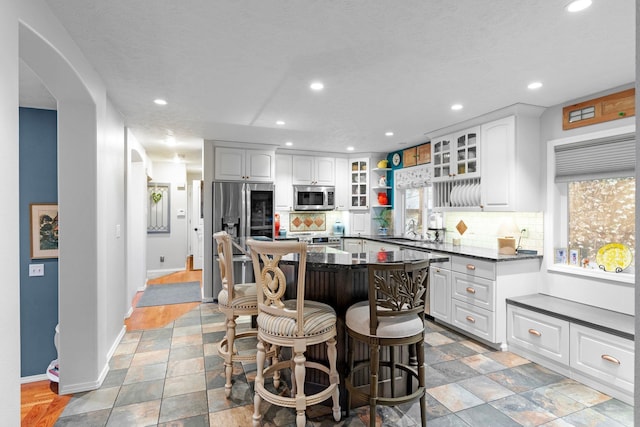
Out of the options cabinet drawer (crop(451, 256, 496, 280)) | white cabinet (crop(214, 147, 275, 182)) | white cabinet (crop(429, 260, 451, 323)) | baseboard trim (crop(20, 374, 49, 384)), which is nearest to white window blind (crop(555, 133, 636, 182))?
cabinet drawer (crop(451, 256, 496, 280))

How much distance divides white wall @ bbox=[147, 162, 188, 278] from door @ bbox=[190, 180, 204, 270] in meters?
0.28

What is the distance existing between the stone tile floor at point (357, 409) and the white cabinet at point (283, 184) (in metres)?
3.02

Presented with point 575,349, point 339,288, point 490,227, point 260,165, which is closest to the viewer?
point 339,288

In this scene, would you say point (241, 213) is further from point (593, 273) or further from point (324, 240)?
point (593, 273)

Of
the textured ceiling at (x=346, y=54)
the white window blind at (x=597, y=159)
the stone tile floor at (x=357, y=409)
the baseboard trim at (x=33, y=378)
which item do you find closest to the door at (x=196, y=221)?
the textured ceiling at (x=346, y=54)

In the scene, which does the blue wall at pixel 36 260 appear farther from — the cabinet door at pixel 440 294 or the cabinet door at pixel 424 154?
the cabinet door at pixel 424 154

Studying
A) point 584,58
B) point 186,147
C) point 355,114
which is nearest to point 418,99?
point 355,114

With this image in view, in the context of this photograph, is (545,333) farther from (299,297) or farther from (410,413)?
(299,297)

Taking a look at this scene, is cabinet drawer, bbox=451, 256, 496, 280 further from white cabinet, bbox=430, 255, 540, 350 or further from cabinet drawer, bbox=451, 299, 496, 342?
cabinet drawer, bbox=451, 299, 496, 342

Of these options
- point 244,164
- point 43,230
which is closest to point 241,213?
point 244,164

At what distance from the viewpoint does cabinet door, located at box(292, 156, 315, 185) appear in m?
6.13

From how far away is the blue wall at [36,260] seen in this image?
294cm

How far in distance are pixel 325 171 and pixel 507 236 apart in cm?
337

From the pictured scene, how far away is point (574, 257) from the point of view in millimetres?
3406
